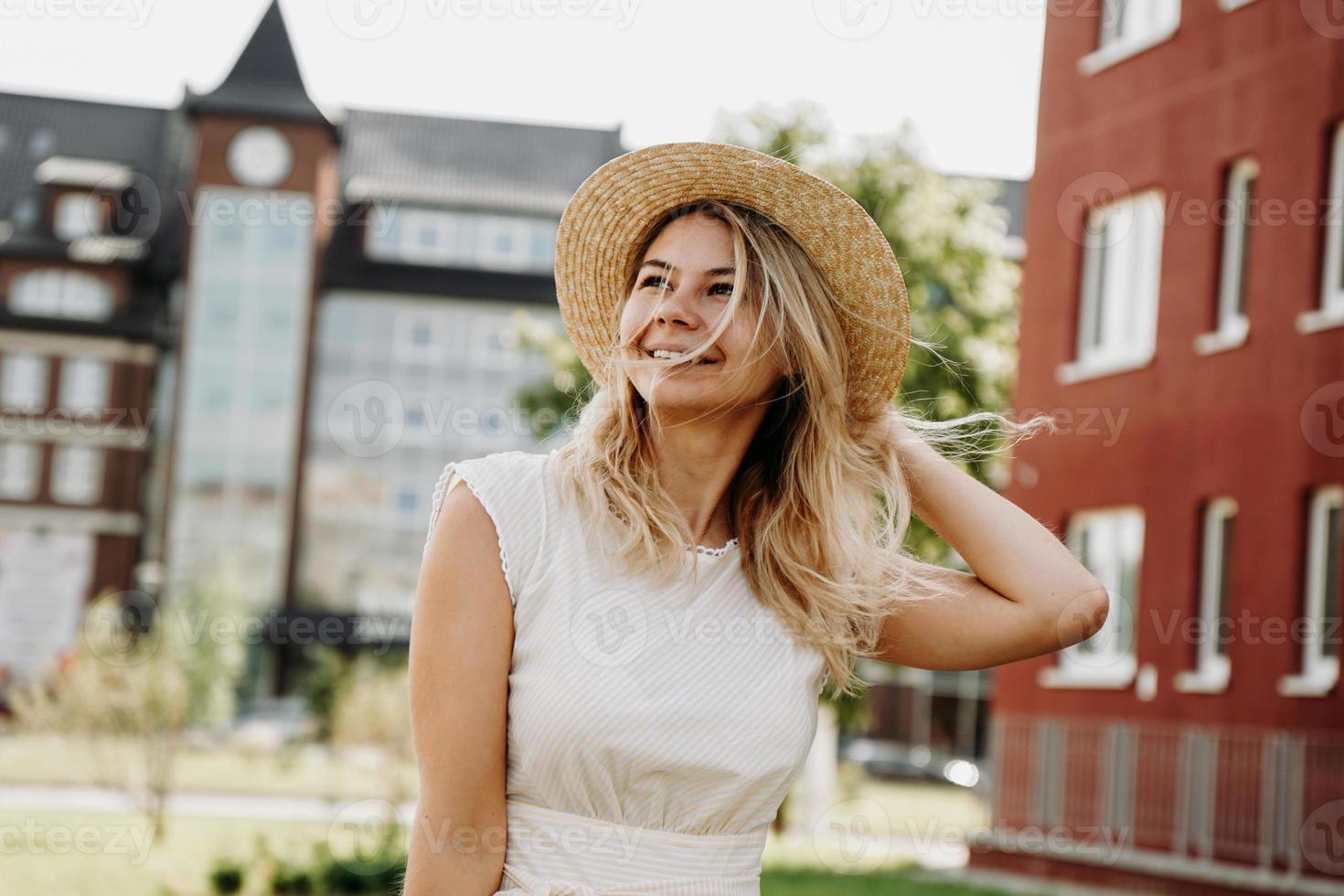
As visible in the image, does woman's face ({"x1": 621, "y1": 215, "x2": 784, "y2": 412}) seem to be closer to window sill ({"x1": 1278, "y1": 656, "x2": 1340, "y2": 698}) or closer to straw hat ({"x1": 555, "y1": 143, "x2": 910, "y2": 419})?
straw hat ({"x1": 555, "y1": 143, "x2": 910, "y2": 419})

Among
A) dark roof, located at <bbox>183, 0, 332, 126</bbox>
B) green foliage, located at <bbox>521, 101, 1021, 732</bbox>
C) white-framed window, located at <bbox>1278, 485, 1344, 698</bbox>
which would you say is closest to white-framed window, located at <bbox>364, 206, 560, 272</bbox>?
dark roof, located at <bbox>183, 0, 332, 126</bbox>

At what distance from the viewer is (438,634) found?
2557mm

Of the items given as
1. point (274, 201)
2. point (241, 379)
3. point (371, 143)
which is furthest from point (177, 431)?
point (371, 143)

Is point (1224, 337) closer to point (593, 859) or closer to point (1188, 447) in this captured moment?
point (1188, 447)

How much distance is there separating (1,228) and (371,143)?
1229 cm

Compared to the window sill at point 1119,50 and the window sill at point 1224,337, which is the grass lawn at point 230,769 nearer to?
the window sill at point 1224,337

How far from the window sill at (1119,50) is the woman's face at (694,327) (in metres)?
15.6

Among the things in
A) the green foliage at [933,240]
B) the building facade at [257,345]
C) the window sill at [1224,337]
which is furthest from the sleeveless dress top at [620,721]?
the building facade at [257,345]

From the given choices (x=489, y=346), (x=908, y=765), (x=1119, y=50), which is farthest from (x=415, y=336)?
(x=1119, y=50)

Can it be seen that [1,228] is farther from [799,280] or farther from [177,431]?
[799,280]

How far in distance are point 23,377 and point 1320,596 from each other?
4755cm

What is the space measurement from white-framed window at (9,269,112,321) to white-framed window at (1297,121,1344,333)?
46.4 meters

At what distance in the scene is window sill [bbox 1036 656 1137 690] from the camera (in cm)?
Answer: 1722

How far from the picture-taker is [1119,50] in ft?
59.8
